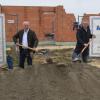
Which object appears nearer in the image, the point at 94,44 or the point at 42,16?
the point at 94,44

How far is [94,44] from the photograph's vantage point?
23.1 meters

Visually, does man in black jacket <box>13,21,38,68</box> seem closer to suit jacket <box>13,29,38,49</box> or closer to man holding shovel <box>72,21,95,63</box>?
suit jacket <box>13,29,38,49</box>

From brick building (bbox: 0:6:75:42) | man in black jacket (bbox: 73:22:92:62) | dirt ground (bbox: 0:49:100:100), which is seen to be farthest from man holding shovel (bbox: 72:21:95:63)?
brick building (bbox: 0:6:75:42)

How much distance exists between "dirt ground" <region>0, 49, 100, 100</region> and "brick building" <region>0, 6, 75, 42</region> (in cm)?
2297

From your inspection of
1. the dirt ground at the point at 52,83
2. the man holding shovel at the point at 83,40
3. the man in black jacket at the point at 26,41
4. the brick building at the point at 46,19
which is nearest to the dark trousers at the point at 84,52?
the man holding shovel at the point at 83,40

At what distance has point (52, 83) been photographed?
1391cm

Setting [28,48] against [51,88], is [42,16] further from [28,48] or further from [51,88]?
[51,88]

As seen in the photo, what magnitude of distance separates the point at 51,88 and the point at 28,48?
17.3 ft

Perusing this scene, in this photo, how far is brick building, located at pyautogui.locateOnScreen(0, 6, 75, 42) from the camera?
4103 cm

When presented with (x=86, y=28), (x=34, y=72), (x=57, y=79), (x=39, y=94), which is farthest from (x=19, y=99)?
(x=86, y=28)

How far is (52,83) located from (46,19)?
2931cm

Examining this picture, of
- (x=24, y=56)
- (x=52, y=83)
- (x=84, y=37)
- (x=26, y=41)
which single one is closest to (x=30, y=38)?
(x=26, y=41)

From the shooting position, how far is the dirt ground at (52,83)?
1195 centimetres

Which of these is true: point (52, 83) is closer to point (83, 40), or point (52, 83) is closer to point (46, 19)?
point (83, 40)
